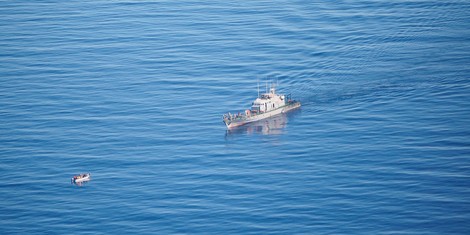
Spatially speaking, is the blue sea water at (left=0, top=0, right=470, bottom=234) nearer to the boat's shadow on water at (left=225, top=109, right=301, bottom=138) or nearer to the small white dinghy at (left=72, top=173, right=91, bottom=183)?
the boat's shadow on water at (left=225, top=109, right=301, bottom=138)

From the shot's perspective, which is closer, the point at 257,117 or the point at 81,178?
the point at 81,178

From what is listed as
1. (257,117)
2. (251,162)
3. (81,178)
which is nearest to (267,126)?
(257,117)

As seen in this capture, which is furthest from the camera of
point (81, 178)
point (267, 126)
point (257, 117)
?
point (257, 117)

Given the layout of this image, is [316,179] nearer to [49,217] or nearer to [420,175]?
[420,175]

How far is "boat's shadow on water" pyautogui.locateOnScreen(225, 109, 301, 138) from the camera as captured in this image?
18450cm

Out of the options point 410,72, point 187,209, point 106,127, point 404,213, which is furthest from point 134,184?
point 410,72

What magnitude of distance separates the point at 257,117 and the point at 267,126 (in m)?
2.18

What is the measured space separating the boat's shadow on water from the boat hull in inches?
20.6

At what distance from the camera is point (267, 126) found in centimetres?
18712

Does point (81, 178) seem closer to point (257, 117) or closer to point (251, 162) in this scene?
point (251, 162)

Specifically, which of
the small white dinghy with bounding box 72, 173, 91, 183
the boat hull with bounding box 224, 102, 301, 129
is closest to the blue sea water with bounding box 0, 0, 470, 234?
the small white dinghy with bounding box 72, 173, 91, 183

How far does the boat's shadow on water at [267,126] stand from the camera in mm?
184500

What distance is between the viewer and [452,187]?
15938 cm

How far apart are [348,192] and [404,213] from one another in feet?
32.2
